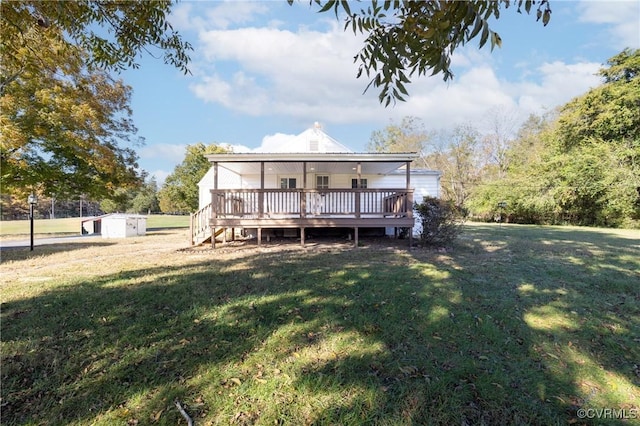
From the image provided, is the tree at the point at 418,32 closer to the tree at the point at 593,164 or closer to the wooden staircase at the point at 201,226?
the wooden staircase at the point at 201,226

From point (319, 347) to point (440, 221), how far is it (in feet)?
23.3

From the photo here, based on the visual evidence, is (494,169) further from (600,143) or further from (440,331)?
(440,331)

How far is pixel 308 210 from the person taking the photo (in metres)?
10.2

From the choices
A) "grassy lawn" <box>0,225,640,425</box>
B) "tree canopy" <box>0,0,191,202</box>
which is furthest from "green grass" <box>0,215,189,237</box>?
"grassy lawn" <box>0,225,640,425</box>

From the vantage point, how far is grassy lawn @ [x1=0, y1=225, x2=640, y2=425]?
2240mm

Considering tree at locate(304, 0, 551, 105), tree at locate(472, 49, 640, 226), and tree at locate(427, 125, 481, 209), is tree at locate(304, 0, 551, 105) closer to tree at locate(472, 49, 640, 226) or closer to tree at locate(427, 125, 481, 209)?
tree at locate(472, 49, 640, 226)

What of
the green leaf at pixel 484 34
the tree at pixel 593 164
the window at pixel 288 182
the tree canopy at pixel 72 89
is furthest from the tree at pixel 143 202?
the green leaf at pixel 484 34

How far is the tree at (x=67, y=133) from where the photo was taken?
9.88 m

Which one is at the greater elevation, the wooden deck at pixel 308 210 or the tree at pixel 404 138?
the tree at pixel 404 138

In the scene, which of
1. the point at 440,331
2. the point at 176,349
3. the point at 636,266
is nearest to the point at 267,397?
the point at 176,349

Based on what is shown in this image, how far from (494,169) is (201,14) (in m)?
33.1

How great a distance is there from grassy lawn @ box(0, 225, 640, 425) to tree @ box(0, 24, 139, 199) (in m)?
7.74

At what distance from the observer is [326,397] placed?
2.33 meters

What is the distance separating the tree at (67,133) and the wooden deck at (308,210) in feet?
16.7
